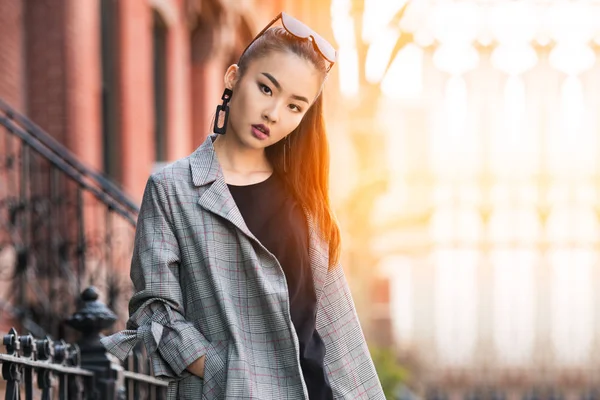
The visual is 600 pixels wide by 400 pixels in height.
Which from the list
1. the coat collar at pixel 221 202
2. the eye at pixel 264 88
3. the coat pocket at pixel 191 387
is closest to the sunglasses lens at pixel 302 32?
the eye at pixel 264 88

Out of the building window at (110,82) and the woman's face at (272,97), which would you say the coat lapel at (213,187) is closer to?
the woman's face at (272,97)

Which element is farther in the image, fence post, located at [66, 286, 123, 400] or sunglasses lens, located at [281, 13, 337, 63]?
fence post, located at [66, 286, 123, 400]

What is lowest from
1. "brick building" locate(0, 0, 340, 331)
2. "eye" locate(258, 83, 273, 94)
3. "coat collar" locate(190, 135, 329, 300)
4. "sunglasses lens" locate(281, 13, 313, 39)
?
"coat collar" locate(190, 135, 329, 300)

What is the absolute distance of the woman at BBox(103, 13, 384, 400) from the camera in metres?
2.75

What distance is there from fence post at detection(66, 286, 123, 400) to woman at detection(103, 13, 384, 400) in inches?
82.3

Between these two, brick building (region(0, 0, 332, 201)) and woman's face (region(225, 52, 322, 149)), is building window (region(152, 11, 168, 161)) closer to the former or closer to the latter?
brick building (region(0, 0, 332, 201))

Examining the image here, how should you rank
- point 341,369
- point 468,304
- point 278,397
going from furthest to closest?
point 468,304 < point 341,369 < point 278,397

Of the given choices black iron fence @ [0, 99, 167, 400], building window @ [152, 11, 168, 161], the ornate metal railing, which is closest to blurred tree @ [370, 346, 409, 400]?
black iron fence @ [0, 99, 167, 400]

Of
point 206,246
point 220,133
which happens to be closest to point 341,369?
point 206,246

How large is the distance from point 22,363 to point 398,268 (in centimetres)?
4834

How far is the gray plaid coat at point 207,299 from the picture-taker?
2725mm

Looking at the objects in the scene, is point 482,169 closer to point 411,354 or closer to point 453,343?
point 453,343

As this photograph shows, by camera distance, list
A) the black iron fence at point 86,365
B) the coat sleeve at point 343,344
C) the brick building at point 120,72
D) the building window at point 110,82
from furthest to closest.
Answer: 1. the building window at point 110,82
2. the brick building at point 120,72
3. the black iron fence at point 86,365
4. the coat sleeve at point 343,344

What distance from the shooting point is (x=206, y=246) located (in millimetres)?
2777
